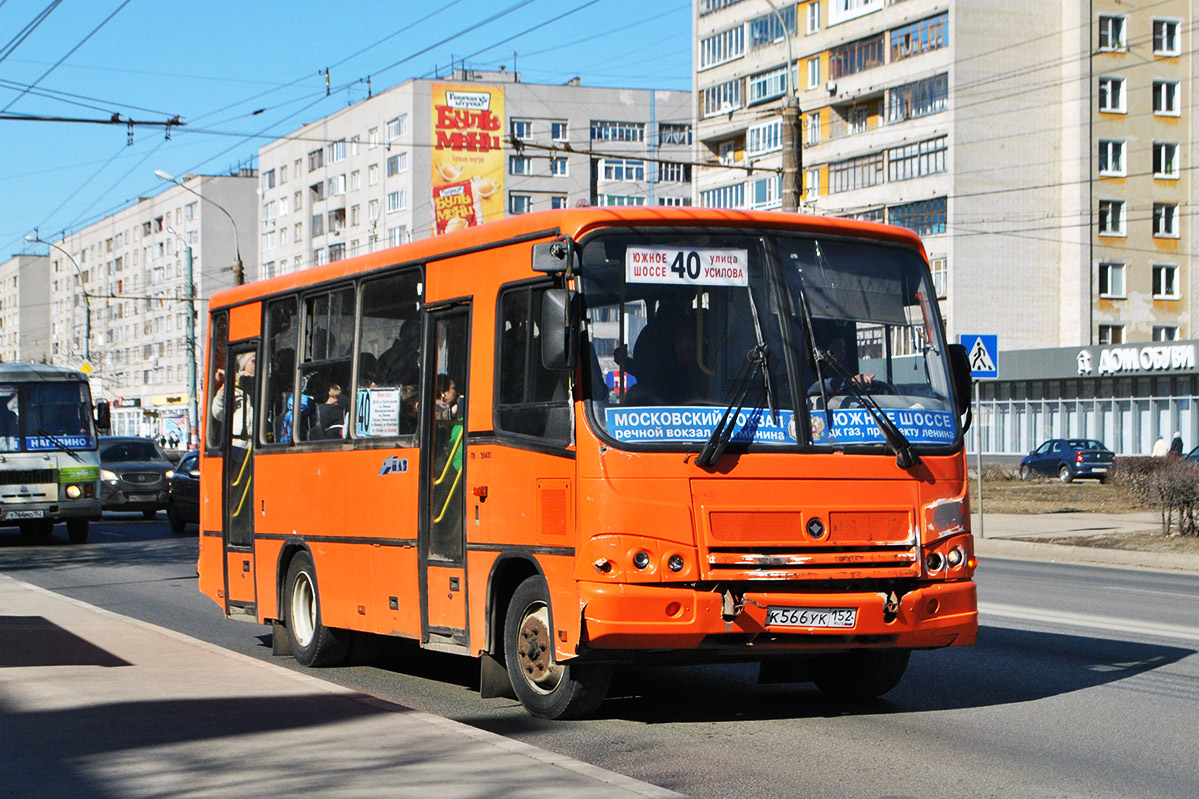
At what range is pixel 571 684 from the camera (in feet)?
28.1

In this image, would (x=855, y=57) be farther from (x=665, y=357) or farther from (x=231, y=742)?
(x=231, y=742)

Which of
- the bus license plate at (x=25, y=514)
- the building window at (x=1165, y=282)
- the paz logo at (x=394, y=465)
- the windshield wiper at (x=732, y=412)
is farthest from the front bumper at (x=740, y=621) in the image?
the building window at (x=1165, y=282)

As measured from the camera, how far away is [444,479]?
977 centimetres

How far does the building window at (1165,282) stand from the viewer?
68500 millimetres

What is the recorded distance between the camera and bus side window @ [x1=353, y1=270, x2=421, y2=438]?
10.3m

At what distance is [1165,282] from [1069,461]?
19.4 m

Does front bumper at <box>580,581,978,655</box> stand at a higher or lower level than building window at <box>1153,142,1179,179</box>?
lower

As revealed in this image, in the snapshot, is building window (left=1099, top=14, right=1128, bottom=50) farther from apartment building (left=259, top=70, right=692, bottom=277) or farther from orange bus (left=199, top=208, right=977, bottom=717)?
orange bus (left=199, top=208, right=977, bottom=717)

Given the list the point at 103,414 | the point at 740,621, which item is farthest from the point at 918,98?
the point at 740,621

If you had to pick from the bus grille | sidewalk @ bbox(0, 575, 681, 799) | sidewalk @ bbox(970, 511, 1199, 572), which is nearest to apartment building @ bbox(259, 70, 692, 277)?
sidewalk @ bbox(970, 511, 1199, 572)

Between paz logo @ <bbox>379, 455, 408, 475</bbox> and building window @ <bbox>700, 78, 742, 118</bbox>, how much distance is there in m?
66.2

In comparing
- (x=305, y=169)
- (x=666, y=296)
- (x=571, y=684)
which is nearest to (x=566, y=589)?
(x=571, y=684)

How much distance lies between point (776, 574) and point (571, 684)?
1278 mm

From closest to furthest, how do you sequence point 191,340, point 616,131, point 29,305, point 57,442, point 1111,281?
1. point 57,442
2. point 191,340
3. point 1111,281
4. point 616,131
5. point 29,305
